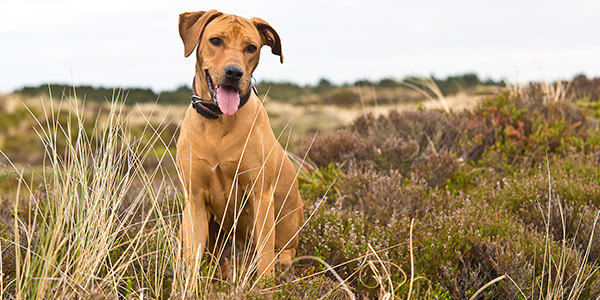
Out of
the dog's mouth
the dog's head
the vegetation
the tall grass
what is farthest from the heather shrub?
the dog's mouth

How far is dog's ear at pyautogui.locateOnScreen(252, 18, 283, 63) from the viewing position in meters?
3.12

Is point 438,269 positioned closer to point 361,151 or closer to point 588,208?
point 588,208

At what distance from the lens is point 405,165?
619 centimetres

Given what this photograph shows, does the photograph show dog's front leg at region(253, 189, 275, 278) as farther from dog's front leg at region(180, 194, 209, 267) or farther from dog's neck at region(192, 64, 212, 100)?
dog's neck at region(192, 64, 212, 100)

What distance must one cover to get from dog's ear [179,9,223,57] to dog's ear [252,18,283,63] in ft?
0.76

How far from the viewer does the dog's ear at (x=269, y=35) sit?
3.12 m

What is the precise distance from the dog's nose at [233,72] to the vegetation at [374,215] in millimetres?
487

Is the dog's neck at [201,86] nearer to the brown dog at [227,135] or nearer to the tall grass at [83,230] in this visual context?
the brown dog at [227,135]

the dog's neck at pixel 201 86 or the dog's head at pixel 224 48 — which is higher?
the dog's head at pixel 224 48

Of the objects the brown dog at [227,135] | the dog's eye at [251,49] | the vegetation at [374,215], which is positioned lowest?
the vegetation at [374,215]

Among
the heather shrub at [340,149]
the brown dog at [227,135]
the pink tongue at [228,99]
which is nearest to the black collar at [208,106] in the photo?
the brown dog at [227,135]

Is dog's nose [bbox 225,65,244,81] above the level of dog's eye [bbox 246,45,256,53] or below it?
below

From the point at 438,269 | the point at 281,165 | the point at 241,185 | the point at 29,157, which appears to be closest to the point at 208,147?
the point at 241,185

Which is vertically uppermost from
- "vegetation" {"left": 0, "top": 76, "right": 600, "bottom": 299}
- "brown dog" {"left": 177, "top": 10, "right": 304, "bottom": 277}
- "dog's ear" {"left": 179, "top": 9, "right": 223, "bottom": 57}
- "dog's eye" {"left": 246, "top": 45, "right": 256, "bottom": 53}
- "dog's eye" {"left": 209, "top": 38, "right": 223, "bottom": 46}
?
"dog's ear" {"left": 179, "top": 9, "right": 223, "bottom": 57}
